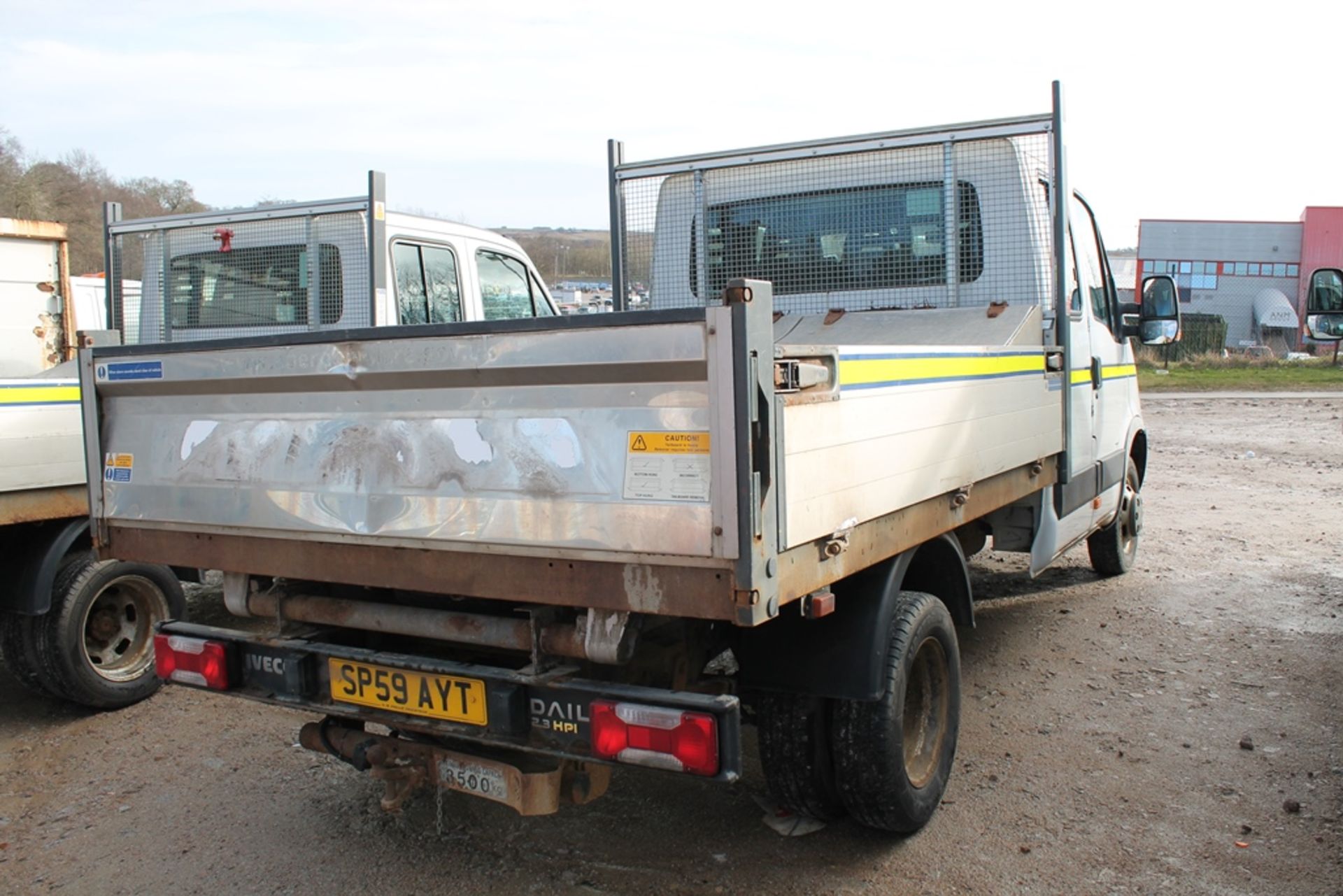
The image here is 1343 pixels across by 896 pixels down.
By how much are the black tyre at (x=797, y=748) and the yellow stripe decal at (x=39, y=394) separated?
10.6ft

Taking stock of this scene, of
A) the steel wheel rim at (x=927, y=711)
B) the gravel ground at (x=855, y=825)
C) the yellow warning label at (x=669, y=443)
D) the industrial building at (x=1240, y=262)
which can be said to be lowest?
the gravel ground at (x=855, y=825)

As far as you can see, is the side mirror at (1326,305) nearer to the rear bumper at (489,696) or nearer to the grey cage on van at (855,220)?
the grey cage on van at (855,220)

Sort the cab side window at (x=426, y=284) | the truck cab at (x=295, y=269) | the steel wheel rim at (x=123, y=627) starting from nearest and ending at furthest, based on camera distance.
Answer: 1. the steel wheel rim at (x=123, y=627)
2. the truck cab at (x=295, y=269)
3. the cab side window at (x=426, y=284)

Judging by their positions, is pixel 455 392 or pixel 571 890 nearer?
pixel 455 392

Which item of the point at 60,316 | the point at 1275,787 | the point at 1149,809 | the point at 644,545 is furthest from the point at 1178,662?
the point at 60,316

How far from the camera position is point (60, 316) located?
330 inches

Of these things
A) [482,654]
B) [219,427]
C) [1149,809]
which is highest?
[219,427]

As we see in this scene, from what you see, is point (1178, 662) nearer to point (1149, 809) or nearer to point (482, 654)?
point (1149, 809)

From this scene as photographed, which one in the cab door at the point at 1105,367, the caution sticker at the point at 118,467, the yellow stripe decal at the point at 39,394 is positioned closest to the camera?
the caution sticker at the point at 118,467

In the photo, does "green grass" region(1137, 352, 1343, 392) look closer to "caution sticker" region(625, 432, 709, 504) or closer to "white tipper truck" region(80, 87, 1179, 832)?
"white tipper truck" region(80, 87, 1179, 832)

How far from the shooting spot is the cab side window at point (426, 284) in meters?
6.69

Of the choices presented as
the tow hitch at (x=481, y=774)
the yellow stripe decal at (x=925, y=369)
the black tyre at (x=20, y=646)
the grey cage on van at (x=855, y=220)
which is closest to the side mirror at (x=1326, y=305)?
the grey cage on van at (x=855, y=220)

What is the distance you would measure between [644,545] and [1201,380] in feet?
81.1

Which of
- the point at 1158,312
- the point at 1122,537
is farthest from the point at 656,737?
the point at 1122,537
